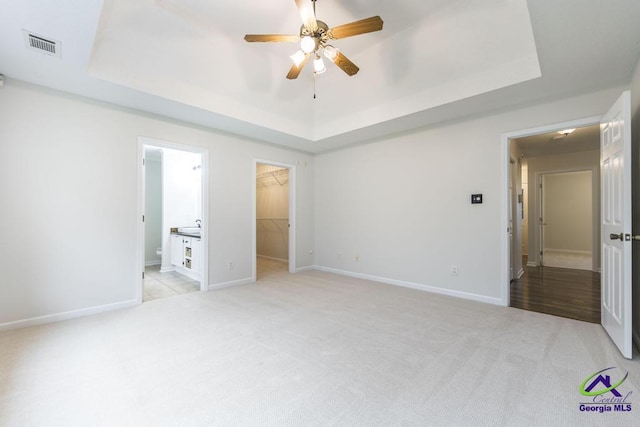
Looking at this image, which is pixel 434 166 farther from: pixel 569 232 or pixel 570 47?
pixel 569 232

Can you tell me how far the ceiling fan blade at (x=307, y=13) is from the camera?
6.82ft

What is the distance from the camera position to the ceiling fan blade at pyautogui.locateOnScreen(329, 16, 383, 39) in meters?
2.16

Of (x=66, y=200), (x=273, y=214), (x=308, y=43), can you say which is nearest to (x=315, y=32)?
(x=308, y=43)

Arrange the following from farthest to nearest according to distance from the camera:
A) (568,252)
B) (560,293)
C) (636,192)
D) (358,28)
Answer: (568,252)
(560,293)
(636,192)
(358,28)

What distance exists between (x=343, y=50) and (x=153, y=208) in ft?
19.0

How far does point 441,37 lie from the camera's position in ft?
9.41

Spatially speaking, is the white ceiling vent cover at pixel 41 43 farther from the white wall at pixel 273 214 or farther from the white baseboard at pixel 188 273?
the white wall at pixel 273 214

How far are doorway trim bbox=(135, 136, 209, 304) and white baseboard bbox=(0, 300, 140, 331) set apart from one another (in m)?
0.17

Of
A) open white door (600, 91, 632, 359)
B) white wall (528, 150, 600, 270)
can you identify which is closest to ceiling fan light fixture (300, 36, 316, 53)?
open white door (600, 91, 632, 359)

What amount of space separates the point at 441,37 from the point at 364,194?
2674 millimetres

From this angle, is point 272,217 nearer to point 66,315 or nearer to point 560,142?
point 66,315

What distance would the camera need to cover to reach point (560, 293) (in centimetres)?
401

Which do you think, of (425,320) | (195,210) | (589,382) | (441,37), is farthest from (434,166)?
(195,210)

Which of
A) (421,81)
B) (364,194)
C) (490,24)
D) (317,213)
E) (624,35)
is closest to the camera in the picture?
(624,35)
